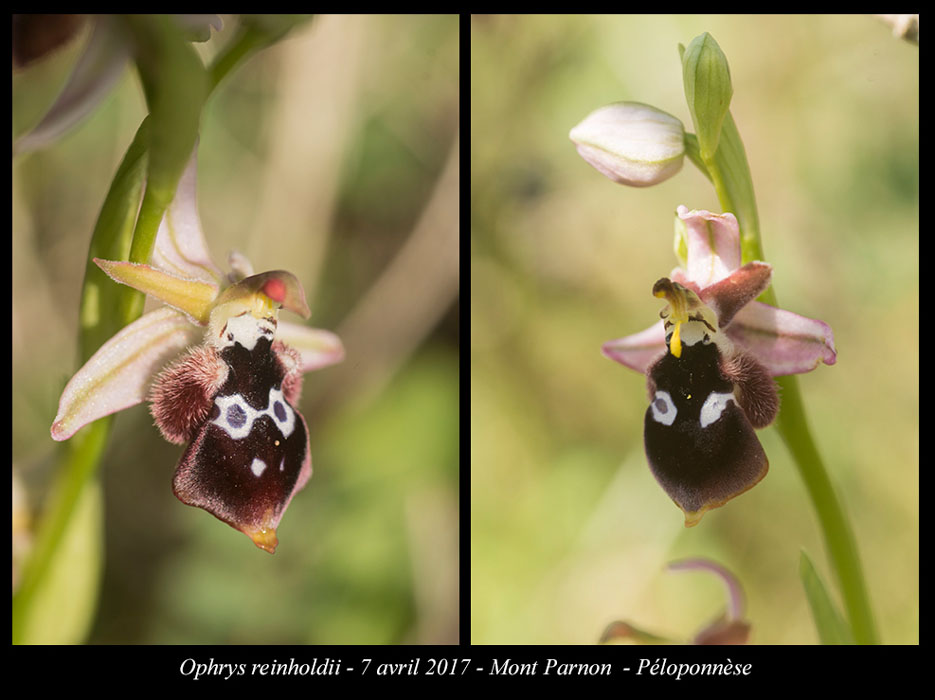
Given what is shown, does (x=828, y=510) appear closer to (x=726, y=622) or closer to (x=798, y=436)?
(x=798, y=436)

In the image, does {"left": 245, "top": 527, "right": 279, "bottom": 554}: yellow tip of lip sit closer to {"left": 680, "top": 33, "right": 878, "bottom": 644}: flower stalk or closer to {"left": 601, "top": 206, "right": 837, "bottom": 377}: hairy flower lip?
{"left": 601, "top": 206, "right": 837, "bottom": 377}: hairy flower lip

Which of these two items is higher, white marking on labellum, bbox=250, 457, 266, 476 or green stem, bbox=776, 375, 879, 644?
white marking on labellum, bbox=250, 457, 266, 476


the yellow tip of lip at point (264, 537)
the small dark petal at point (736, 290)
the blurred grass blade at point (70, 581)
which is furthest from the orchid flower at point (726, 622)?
the blurred grass blade at point (70, 581)

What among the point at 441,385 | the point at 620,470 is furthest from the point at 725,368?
the point at 441,385

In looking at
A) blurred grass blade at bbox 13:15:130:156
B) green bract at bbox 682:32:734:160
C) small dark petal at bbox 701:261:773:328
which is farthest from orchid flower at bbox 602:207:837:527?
blurred grass blade at bbox 13:15:130:156

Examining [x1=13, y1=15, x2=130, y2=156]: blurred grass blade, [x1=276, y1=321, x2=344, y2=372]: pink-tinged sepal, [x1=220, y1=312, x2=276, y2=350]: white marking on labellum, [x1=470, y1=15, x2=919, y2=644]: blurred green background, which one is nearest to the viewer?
[x1=13, y1=15, x2=130, y2=156]: blurred grass blade

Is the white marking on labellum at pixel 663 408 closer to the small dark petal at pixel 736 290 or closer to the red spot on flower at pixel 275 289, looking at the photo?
the small dark petal at pixel 736 290

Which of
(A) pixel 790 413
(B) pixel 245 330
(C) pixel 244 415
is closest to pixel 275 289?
(B) pixel 245 330
